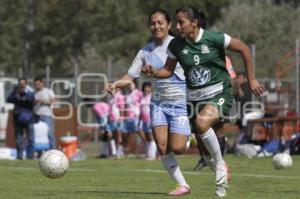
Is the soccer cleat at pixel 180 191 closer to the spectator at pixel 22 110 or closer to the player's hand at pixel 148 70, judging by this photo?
the player's hand at pixel 148 70

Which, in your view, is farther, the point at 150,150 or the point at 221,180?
the point at 150,150

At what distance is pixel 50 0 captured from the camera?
53.6m

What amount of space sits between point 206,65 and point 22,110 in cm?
1443

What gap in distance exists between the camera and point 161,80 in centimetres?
1321

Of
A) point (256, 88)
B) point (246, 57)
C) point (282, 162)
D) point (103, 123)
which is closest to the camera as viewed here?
point (256, 88)

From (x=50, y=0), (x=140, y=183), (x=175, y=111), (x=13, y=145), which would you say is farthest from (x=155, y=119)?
(x=50, y=0)

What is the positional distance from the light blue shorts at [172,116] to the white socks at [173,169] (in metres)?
0.36

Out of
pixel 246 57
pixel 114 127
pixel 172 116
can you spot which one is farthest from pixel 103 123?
pixel 246 57

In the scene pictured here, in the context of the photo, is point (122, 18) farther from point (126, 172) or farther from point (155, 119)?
point (155, 119)

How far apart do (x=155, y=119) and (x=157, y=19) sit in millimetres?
1273

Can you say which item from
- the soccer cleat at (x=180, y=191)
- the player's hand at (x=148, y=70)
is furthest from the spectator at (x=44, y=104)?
the player's hand at (x=148, y=70)

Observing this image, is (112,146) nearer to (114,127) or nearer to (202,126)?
(114,127)

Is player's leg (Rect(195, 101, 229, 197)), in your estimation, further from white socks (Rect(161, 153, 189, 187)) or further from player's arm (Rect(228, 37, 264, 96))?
white socks (Rect(161, 153, 189, 187))

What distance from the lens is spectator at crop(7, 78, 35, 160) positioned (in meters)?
25.9
